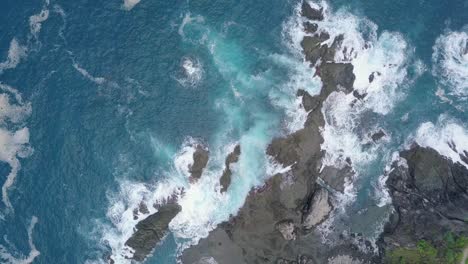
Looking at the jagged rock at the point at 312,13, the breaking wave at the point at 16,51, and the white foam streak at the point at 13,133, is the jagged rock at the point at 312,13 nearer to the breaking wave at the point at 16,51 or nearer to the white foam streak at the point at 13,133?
the breaking wave at the point at 16,51

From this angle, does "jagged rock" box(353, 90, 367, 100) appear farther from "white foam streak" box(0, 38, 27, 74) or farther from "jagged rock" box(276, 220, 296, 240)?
"white foam streak" box(0, 38, 27, 74)

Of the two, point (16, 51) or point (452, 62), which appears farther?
point (16, 51)

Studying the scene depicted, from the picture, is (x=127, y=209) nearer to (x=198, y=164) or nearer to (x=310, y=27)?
(x=198, y=164)

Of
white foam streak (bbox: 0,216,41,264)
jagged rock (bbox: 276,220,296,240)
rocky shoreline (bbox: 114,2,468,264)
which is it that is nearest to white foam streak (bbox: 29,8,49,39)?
white foam streak (bbox: 0,216,41,264)

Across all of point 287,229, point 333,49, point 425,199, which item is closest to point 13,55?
point 333,49

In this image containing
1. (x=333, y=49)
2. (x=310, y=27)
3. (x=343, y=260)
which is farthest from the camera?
(x=310, y=27)

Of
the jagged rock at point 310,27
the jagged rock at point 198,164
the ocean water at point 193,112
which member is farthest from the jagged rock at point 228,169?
the jagged rock at point 310,27
